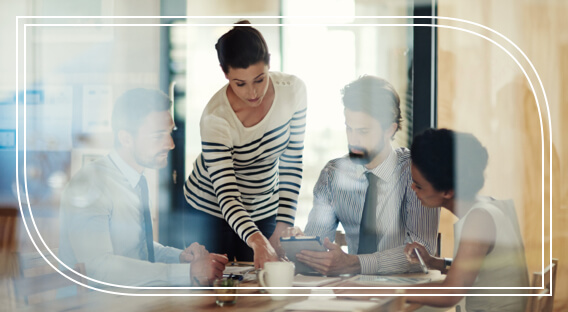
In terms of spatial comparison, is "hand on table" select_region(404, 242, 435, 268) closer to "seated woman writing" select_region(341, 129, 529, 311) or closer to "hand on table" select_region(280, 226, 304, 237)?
"seated woman writing" select_region(341, 129, 529, 311)

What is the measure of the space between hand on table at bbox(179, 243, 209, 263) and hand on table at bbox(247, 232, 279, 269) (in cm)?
12

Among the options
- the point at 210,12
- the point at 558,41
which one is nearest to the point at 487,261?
the point at 558,41

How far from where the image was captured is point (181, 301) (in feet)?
4.88

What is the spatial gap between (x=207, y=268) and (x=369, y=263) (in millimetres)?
421

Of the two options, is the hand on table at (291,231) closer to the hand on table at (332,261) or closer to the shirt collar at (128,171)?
the hand on table at (332,261)

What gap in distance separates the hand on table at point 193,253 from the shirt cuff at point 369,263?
1.33 feet

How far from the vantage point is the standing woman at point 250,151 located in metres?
1.50

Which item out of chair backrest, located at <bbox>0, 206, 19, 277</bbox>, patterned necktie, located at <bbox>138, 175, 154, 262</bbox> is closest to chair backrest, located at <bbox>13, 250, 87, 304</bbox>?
chair backrest, located at <bbox>0, 206, 19, 277</bbox>

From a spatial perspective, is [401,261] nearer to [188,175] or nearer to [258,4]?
[188,175]

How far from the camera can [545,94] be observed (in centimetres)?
148

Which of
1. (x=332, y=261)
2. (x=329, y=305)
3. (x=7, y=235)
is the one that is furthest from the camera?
(x=7, y=235)

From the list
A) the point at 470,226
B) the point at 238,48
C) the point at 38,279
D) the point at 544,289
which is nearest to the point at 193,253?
the point at 38,279

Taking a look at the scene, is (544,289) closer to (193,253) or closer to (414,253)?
(414,253)

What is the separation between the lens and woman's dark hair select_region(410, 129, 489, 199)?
1.47m
